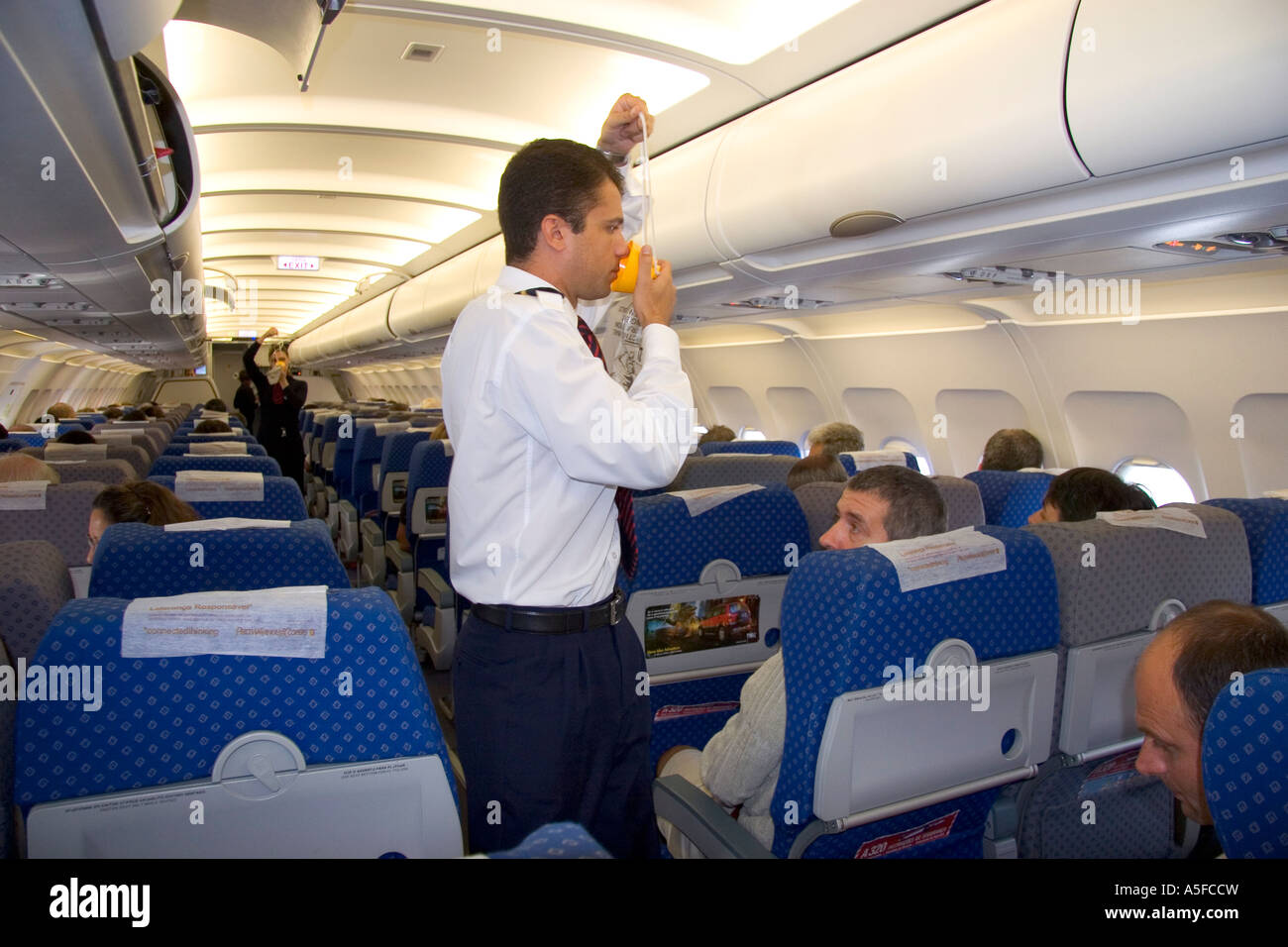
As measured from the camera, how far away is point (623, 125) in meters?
2.23

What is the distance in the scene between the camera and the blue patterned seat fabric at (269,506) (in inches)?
135

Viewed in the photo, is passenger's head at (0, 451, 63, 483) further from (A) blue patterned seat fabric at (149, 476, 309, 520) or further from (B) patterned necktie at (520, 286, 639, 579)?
(B) patterned necktie at (520, 286, 639, 579)

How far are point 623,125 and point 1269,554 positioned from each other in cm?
209

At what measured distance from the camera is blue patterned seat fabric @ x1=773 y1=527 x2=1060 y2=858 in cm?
168

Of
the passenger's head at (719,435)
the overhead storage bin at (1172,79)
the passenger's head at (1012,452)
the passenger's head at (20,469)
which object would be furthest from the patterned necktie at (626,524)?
the passenger's head at (719,435)

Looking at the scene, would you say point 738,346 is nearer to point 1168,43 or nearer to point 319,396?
Answer: point 1168,43

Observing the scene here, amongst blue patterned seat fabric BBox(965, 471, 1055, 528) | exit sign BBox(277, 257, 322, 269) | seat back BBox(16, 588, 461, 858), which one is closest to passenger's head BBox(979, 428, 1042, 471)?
blue patterned seat fabric BBox(965, 471, 1055, 528)

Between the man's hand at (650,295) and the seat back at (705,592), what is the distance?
2.69 ft

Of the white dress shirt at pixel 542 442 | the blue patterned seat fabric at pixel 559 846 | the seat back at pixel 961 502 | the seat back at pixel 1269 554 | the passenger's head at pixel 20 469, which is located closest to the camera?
the blue patterned seat fabric at pixel 559 846

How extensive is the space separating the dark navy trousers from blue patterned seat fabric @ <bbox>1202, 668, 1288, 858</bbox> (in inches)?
42.2

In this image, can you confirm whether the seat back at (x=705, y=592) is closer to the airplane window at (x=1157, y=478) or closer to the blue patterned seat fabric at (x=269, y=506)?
the blue patterned seat fabric at (x=269, y=506)

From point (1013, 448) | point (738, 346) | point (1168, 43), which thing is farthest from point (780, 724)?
point (738, 346)

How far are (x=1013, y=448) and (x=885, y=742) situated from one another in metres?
4.43
